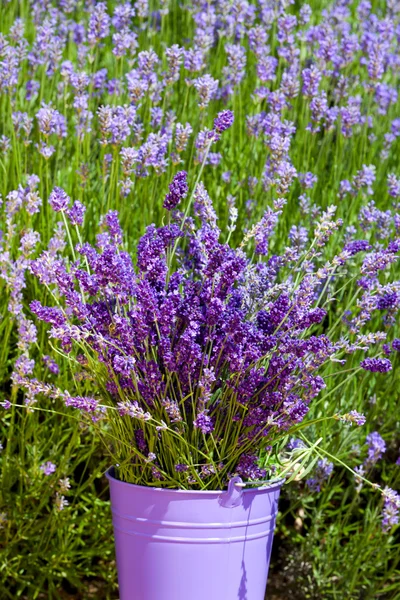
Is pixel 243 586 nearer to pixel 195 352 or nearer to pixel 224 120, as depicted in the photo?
pixel 195 352

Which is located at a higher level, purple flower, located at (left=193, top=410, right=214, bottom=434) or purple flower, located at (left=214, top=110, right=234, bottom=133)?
purple flower, located at (left=214, top=110, right=234, bottom=133)

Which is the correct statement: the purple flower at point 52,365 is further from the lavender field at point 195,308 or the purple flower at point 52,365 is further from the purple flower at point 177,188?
the purple flower at point 177,188

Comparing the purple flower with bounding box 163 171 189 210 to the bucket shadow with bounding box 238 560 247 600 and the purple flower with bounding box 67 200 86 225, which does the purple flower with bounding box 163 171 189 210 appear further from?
the bucket shadow with bounding box 238 560 247 600

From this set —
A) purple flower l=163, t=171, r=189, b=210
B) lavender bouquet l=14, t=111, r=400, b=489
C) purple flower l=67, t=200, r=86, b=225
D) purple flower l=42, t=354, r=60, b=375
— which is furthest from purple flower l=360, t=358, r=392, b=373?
purple flower l=42, t=354, r=60, b=375

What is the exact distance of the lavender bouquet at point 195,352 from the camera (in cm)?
166

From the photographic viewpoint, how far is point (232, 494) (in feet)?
5.65

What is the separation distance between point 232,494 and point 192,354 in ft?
0.98

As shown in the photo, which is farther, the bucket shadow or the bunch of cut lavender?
the bucket shadow

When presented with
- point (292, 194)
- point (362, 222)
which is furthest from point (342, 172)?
point (362, 222)

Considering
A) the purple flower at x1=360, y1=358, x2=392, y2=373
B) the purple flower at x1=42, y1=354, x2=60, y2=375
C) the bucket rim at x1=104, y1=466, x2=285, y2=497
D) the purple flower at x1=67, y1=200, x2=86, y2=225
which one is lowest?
the bucket rim at x1=104, y1=466, x2=285, y2=497

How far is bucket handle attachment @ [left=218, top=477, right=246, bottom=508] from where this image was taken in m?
1.72

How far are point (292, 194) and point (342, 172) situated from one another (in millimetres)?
222

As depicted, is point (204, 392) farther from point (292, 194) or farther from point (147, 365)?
point (292, 194)

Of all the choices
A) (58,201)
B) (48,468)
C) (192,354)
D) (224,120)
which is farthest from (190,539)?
(224,120)
